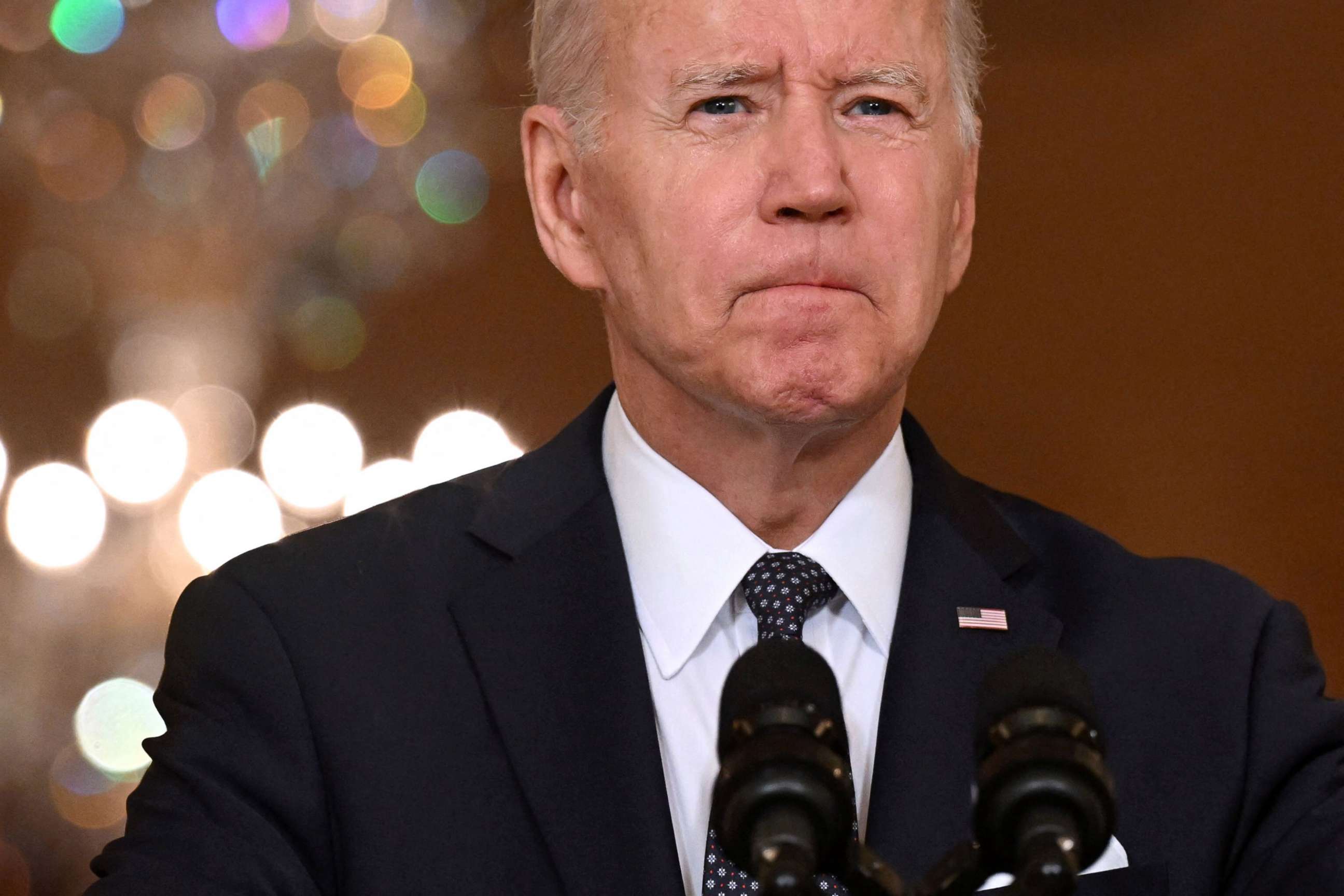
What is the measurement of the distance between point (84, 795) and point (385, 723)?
1193mm

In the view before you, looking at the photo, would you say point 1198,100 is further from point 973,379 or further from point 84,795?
point 84,795

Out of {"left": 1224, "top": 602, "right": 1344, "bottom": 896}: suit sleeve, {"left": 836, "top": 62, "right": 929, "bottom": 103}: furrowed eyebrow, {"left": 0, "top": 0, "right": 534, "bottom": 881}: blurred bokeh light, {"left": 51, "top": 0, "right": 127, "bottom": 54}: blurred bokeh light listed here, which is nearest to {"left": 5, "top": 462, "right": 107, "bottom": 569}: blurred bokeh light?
{"left": 0, "top": 0, "right": 534, "bottom": 881}: blurred bokeh light

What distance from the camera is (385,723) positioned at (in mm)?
1361

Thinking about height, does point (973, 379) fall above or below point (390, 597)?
above

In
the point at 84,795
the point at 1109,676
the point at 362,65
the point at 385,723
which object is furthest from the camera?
the point at 362,65

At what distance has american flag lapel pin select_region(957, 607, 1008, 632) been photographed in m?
1.46

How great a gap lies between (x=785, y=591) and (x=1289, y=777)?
474 millimetres

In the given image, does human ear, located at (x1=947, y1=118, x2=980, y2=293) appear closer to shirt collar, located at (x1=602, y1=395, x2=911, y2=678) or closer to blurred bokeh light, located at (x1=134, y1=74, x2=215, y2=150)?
shirt collar, located at (x1=602, y1=395, x2=911, y2=678)

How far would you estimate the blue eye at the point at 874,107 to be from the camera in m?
1.41

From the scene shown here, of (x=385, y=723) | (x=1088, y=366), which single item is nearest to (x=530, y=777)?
(x=385, y=723)

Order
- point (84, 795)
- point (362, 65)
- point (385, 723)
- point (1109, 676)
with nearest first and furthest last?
point (385, 723) < point (1109, 676) < point (84, 795) < point (362, 65)

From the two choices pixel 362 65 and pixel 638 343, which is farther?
pixel 362 65

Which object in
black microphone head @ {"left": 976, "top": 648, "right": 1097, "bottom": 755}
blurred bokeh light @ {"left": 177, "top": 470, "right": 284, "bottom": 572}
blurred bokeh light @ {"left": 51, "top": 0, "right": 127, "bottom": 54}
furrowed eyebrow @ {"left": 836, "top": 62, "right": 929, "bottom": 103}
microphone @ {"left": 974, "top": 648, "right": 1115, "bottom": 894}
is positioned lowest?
microphone @ {"left": 974, "top": 648, "right": 1115, "bottom": 894}

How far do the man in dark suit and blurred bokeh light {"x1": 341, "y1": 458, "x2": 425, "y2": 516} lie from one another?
34.5 inches
